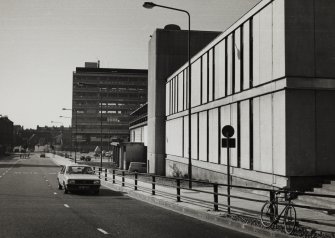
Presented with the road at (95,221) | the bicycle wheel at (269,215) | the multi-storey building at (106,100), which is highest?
the multi-storey building at (106,100)

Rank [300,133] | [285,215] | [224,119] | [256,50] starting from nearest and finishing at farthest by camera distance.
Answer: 1. [285,215]
2. [300,133]
3. [256,50]
4. [224,119]

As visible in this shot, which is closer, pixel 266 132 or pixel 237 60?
pixel 266 132

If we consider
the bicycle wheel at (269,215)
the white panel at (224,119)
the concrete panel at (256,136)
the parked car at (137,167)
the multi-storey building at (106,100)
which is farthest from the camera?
the multi-storey building at (106,100)

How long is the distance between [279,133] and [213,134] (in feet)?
33.6

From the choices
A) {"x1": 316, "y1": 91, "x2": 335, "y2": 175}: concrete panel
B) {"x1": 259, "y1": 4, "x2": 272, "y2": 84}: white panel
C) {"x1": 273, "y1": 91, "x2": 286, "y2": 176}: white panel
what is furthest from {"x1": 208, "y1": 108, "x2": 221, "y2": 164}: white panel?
{"x1": 316, "y1": 91, "x2": 335, "y2": 175}: concrete panel

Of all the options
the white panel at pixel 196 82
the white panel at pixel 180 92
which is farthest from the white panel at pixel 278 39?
the white panel at pixel 180 92

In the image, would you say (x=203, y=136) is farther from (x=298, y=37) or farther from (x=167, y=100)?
(x=167, y=100)

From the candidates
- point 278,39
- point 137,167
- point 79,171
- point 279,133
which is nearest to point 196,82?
point 79,171

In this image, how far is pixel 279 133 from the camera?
732 inches

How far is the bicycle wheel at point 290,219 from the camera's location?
34.2 ft

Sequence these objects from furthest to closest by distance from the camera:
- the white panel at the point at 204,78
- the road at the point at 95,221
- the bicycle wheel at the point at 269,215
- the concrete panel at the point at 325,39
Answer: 1. the white panel at the point at 204,78
2. the concrete panel at the point at 325,39
3. the bicycle wheel at the point at 269,215
4. the road at the point at 95,221

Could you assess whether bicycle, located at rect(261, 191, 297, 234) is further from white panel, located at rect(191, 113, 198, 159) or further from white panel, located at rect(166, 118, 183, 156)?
white panel, located at rect(166, 118, 183, 156)

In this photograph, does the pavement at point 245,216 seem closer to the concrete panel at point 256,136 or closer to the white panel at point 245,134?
the concrete panel at point 256,136

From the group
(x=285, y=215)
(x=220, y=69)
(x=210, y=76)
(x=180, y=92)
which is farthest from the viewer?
(x=180, y=92)
